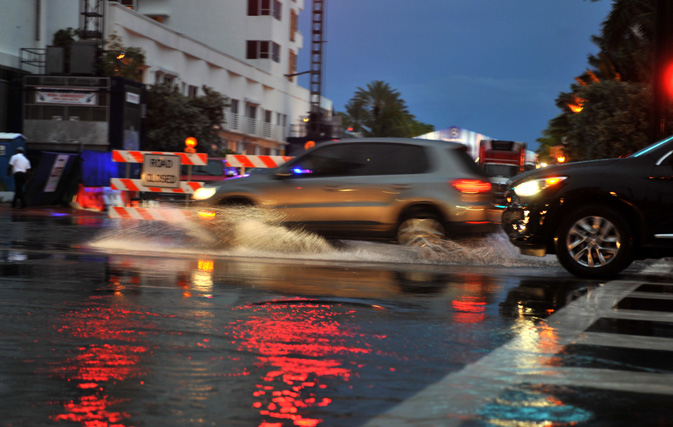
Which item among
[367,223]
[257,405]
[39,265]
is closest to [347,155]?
[367,223]

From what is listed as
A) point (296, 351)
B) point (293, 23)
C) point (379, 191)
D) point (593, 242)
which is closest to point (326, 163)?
point (379, 191)

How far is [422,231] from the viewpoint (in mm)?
12375

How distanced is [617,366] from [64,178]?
2329 cm

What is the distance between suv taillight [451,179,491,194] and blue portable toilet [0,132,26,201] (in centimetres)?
1916

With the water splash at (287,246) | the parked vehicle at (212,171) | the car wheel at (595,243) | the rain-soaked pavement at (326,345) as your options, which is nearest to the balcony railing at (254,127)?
the parked vehicle at (212,171)

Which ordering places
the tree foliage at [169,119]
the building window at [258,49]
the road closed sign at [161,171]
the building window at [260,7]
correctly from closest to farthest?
1. the road closed sign at [161,171]
2. the tree foliage at [169,119]
3. the building window at [260,7]
4. the building window at [258,49]

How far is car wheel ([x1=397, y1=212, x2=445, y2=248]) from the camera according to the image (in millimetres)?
12383

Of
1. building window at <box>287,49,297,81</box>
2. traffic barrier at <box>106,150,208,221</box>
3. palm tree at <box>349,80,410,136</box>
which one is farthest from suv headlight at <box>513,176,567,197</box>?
palm tree at <box>349,80,410,136</box>

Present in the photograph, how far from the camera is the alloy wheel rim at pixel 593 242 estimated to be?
10.4 meters

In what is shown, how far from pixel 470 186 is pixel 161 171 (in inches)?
273

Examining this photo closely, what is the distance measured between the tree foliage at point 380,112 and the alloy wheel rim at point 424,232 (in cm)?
8556

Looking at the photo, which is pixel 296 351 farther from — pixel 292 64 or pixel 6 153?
pixel 292 64

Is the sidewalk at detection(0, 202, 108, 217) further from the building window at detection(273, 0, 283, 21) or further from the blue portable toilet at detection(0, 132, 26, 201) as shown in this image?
the building window at detection(273, 0, 283, 21)

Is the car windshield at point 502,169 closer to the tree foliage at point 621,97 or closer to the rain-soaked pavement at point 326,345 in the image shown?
the tree foliage at point 621,97
